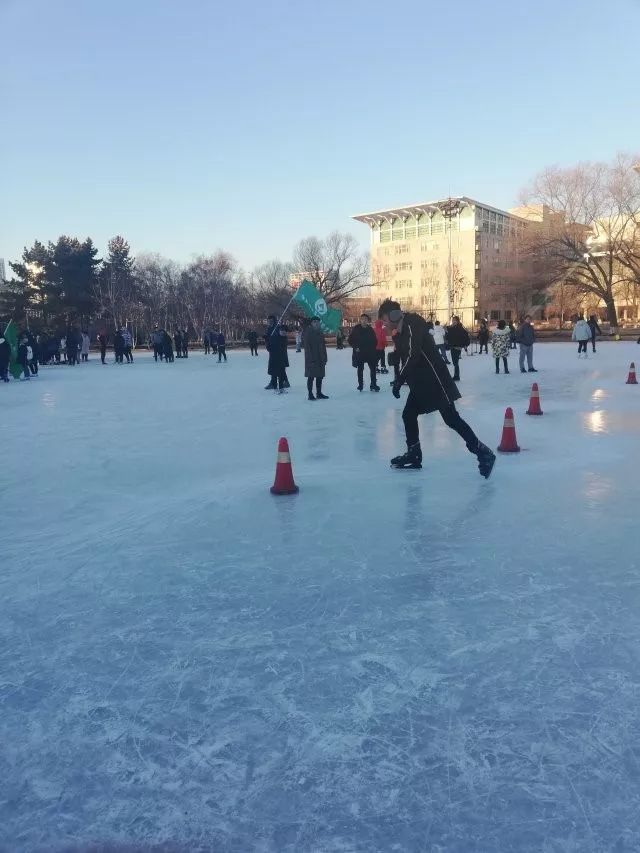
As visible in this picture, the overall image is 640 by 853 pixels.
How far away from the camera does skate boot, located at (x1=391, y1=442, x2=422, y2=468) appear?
6469mm

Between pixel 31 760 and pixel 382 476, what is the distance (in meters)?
4.34

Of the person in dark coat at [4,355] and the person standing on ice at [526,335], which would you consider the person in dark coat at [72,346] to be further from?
the person standing on ice at [526,335]

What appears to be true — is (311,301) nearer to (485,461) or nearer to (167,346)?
(167,346)

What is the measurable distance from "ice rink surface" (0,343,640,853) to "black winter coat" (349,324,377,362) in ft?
23.8

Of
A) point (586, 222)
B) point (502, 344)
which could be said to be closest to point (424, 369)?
point (502, 344)

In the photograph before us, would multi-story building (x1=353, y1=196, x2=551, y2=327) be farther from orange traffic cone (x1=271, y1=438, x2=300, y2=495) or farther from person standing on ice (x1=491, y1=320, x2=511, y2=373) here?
orange traffic cone (x1=271, y1=438, x2=300, y2=495)

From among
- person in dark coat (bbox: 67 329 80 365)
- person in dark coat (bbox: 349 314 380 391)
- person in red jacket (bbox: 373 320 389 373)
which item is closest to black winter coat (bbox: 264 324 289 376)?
person in dark coat (bbox: 349 314 380 391)

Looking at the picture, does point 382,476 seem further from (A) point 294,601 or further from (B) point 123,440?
(B) point 123,440

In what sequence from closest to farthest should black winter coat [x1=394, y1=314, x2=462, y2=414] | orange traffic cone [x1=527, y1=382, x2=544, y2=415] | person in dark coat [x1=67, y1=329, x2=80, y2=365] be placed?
black winter coat [x1=394, y1=314, x2=462, y2=414] < orange traffic cone [x1=527, y1=382, x2=544, y2=415] < person in dark coat [x1=67, y1=329, x2=80, y2=365]

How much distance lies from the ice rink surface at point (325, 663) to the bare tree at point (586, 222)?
4465 centimetres

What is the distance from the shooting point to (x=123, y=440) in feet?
28.6

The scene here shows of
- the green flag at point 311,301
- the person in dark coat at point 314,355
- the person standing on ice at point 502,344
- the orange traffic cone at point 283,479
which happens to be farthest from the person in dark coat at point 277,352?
the orange traffic cone at point 283,479

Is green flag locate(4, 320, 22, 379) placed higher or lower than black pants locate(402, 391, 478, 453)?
higher

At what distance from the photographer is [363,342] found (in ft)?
43.9
